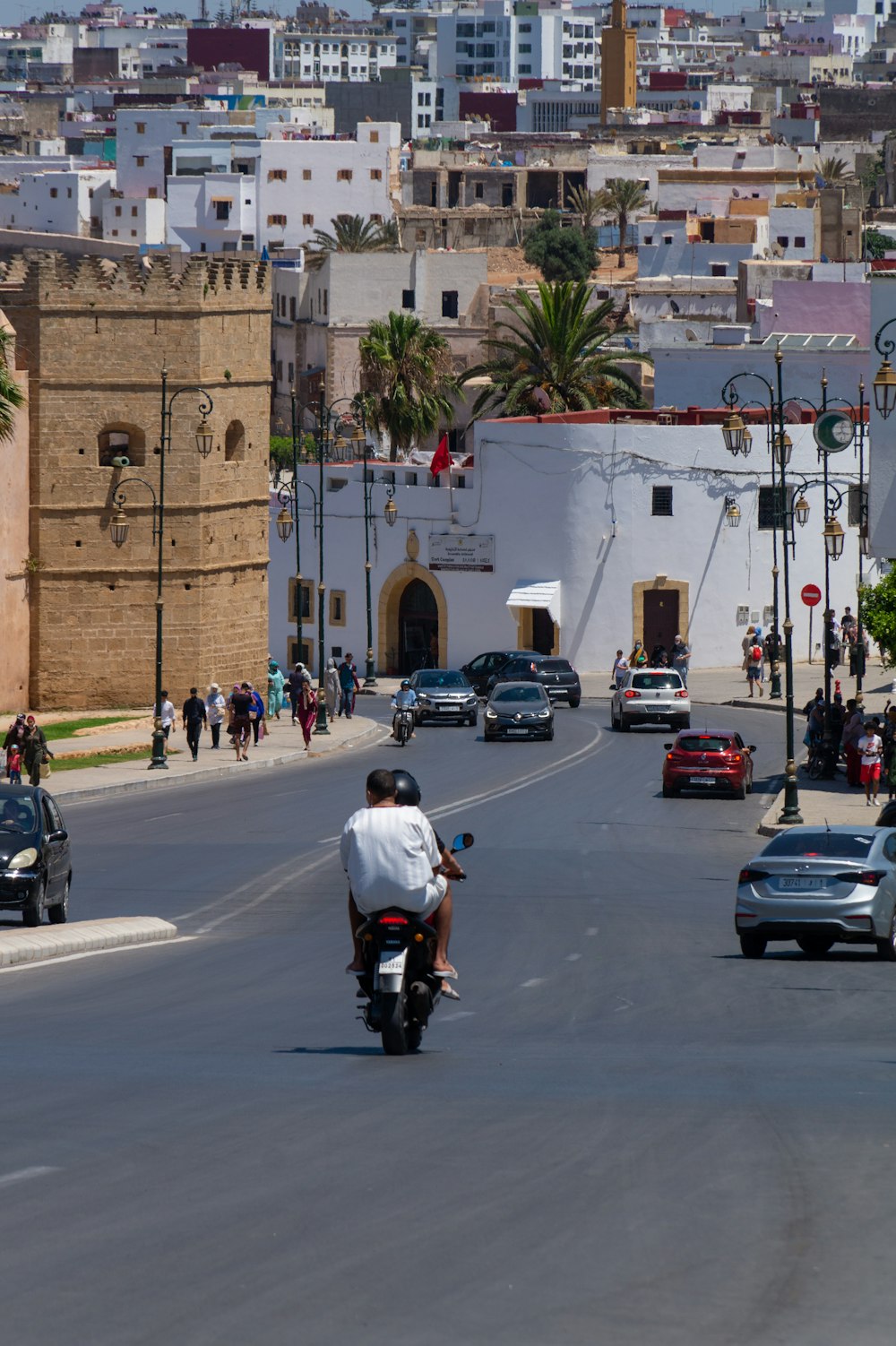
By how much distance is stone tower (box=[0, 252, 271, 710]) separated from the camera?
50000mm

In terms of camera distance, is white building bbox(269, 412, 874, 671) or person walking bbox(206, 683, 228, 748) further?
white building bbox(269, 412, 874, 671)

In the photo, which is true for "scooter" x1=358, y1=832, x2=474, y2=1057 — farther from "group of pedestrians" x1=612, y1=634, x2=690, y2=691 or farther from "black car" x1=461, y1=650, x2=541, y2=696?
"black car" x1=461, y1=650, x2=541, y2=696

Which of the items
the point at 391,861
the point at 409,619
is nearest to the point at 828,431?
the point at 409,619

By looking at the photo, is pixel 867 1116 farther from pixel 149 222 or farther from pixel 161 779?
pixel 149 222

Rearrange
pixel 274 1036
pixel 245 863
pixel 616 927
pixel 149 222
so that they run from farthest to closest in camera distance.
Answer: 1. pixel 149 222
2. pixel 245 863
3. pixel 616 927
4. pixel 274 1036

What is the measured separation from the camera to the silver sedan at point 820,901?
18000 mm

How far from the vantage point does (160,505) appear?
4397 cm

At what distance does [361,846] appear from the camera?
10656 mm

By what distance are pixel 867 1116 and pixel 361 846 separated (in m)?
2.88

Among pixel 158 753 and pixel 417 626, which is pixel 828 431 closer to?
pixel 158 753

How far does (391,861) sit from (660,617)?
5623cm

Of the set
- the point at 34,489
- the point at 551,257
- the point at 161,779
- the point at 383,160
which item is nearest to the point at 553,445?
the point at 34,489

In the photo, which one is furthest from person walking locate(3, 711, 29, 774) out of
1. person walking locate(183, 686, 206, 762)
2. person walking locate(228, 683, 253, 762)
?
person walking locate(228, 683, 253, 762)

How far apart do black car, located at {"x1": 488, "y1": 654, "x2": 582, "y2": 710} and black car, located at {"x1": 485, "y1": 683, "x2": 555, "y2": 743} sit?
851cm
